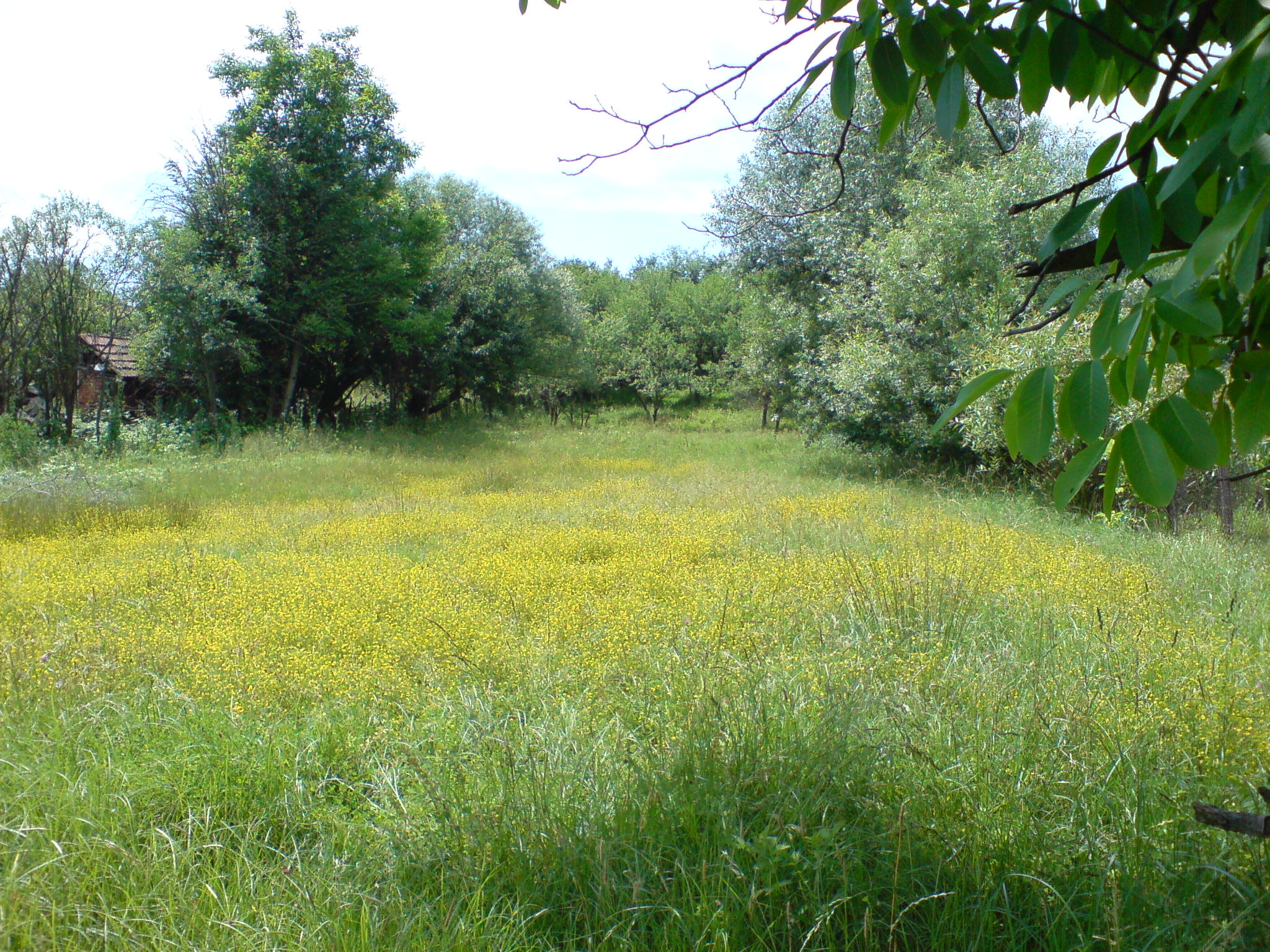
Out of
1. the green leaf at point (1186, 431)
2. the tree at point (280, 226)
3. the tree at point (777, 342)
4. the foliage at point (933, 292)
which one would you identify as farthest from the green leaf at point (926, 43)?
the tree at point (280, 226)

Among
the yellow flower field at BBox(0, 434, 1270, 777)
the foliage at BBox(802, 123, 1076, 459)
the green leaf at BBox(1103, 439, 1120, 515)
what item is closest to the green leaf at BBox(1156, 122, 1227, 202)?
the green leaf at BBox(1103, 439, 1120, 515)

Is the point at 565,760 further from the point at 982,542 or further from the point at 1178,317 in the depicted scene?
the point at 982,542

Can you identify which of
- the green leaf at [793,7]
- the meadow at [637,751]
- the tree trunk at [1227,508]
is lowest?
the meadow at [637,751]

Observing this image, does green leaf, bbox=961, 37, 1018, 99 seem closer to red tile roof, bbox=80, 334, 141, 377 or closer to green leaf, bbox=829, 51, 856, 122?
green leaf, bbox=829, 51, 856, 122

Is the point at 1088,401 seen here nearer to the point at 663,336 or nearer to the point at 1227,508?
the point at 1227,508

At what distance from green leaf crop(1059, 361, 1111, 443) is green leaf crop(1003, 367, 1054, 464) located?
0.04m

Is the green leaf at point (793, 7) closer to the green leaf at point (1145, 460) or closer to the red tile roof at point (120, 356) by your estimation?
the green leaf at point (1145, 460)

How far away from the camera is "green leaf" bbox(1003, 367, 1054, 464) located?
1.35m

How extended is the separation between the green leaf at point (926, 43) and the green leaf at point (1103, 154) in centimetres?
48

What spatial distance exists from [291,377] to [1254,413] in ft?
75.6

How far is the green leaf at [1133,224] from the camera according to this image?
161cm

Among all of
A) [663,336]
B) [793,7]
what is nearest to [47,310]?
[793,7]

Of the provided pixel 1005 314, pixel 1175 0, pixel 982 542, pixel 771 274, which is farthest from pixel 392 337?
pixel 1175 0

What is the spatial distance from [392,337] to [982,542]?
19314 millimetres
